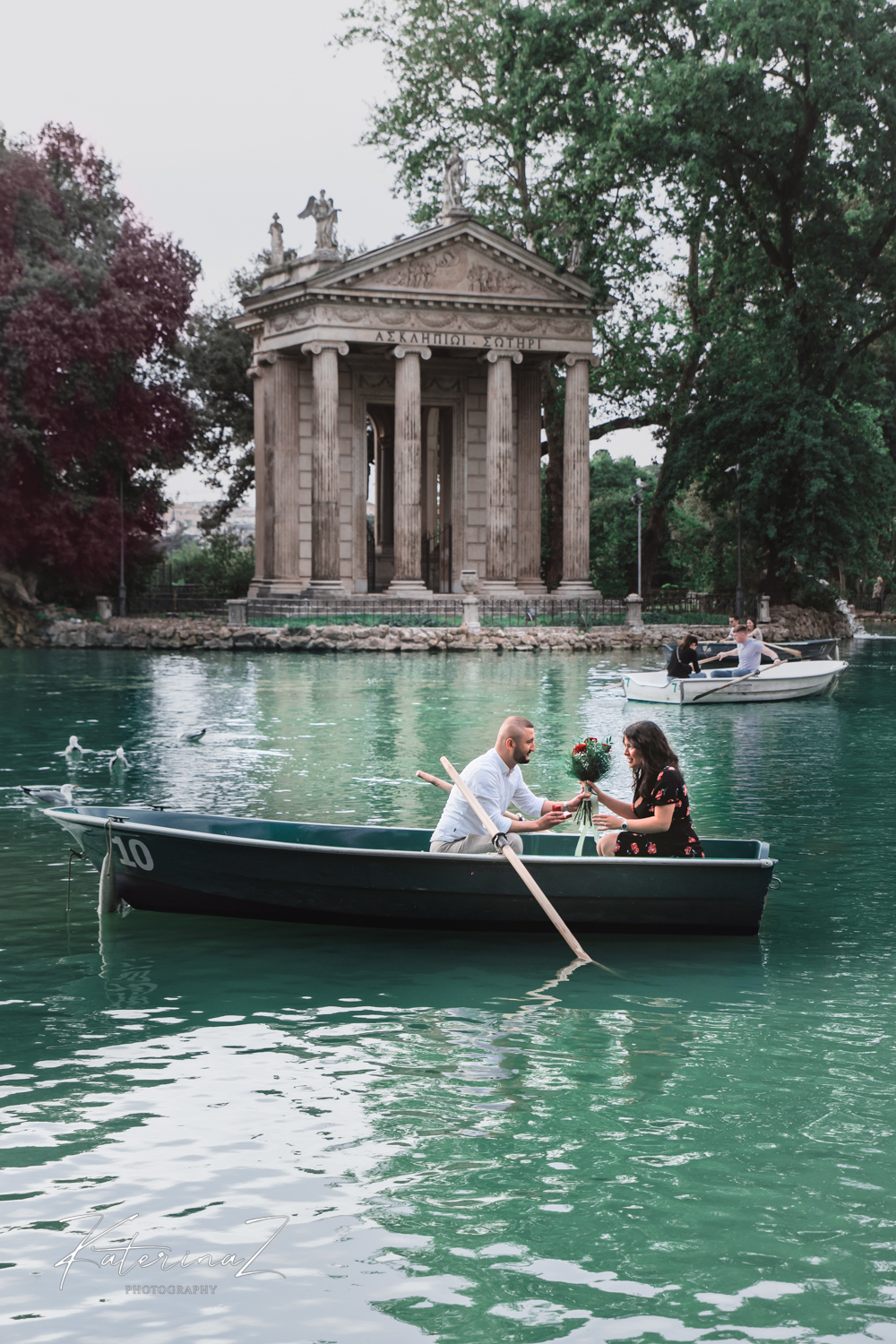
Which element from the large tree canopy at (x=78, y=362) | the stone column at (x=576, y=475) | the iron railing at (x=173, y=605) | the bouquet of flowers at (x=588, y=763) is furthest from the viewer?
the stone column at (x=576, y=475)

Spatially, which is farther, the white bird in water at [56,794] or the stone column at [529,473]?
the stone column at [529,473]

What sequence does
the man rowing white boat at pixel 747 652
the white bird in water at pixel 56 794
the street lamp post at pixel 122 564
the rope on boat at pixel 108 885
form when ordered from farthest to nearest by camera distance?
the street lamp post at pixel 122 564 → the man rowing white boat at pixel 747 652 → the white bird in water at pixel 56 794 → the rope on boat at pixel 108 885

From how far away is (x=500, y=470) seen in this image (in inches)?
2005

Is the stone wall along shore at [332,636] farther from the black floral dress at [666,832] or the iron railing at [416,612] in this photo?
the black floral dress at [666,832]

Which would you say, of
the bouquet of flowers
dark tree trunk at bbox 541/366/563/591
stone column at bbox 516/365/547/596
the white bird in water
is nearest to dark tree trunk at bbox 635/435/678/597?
dark tree trunk at bbox 541/366/563/591

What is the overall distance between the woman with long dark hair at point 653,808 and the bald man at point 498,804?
0.42 metres

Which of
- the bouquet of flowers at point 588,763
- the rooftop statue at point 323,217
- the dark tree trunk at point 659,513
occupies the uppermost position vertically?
the rooftop statue at point 323,217

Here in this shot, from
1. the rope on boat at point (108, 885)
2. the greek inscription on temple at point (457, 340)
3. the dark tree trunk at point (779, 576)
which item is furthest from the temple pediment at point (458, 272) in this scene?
the rope on boat at point (108, 885)

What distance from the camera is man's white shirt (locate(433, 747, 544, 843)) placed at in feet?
33.2

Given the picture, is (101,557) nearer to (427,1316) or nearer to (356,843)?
(356,843)

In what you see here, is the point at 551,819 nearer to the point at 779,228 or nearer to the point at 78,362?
the point at 78,362

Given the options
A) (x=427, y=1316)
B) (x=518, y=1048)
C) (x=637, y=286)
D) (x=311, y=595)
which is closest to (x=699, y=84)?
(x=637, y=286)

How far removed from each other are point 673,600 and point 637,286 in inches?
431

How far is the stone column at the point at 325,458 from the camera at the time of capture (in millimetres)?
49688
